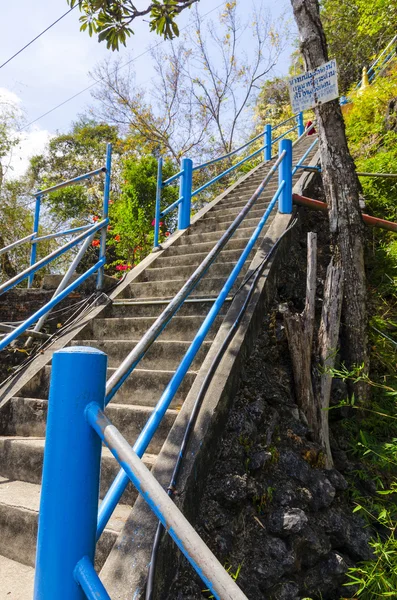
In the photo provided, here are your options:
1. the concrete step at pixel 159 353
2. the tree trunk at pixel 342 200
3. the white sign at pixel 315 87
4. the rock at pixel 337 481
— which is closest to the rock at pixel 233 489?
the rock at pixel 337 481

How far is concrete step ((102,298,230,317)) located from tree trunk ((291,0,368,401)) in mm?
966

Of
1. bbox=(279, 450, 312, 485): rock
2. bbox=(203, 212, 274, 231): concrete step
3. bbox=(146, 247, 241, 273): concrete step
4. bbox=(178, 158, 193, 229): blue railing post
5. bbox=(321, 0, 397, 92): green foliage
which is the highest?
bbox=(321, 0, 397, 92): green foliage

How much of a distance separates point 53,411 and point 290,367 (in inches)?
88.0

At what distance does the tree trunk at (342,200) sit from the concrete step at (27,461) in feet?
6.19

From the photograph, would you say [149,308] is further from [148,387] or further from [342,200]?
[342,200]

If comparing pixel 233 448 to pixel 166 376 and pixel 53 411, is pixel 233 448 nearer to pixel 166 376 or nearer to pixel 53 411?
pixel 166 376

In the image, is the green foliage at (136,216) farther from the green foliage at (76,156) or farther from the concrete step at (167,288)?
the green foliage at (76,156)

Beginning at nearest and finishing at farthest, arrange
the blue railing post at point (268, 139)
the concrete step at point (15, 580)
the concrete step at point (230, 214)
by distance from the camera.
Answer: the concrete step at point (15, 580) → the concrete step at point (230, 214) → the blue railing post at point (268, 139)

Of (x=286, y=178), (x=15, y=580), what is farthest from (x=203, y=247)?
(x=15, y=580)

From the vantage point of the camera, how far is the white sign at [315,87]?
3.18 meters

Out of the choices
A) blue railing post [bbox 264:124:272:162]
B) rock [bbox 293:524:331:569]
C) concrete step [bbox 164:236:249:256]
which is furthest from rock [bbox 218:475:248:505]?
blue railing post [bbox 264:124:272:162]

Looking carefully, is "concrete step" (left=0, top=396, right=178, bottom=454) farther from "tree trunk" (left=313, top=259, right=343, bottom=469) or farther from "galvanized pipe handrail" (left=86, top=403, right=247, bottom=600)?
"galvanized pipe handrail" (left=86, top=403, right=247, bottom=600)

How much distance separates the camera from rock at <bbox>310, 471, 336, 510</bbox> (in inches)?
95.0

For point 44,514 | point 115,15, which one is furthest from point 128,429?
point 115,15
